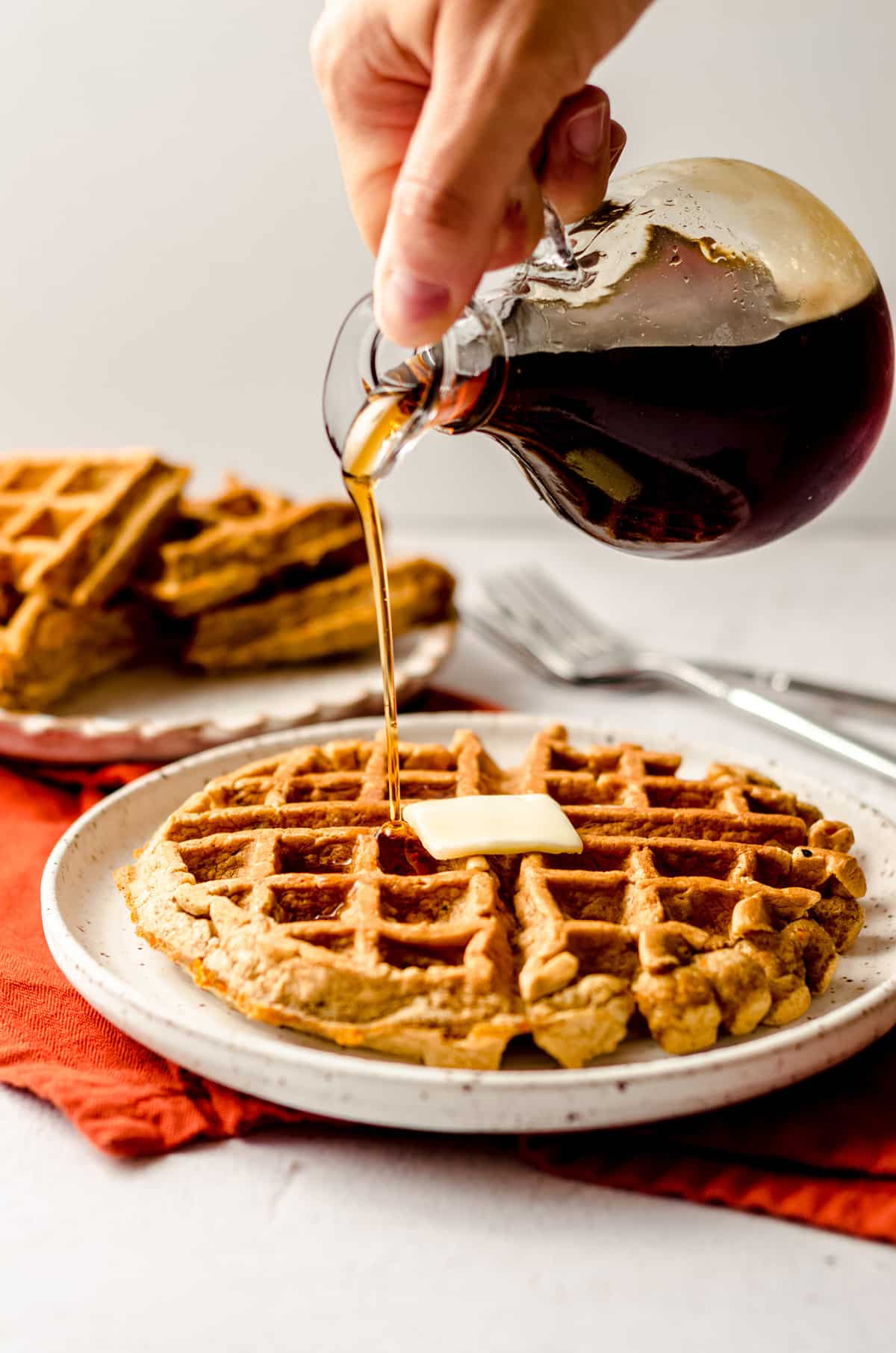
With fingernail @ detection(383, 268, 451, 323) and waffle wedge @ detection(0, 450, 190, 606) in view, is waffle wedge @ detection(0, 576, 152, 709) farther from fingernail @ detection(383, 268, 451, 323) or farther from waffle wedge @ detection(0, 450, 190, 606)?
fingernail @ detection(383, 268, 451, 323)

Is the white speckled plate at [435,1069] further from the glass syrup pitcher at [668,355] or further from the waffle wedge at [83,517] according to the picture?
the waffle wedge at [83,517]

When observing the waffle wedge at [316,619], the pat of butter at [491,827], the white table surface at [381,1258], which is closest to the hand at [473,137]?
the pat of butter at [491,827]

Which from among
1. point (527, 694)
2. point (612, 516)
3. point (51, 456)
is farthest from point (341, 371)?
point (51, 456)

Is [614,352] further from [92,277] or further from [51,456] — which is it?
[92,277]

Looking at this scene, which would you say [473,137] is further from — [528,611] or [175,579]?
[528,611]

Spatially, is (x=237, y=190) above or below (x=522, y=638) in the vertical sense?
above

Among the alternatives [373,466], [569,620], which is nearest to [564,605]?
[569,620]
